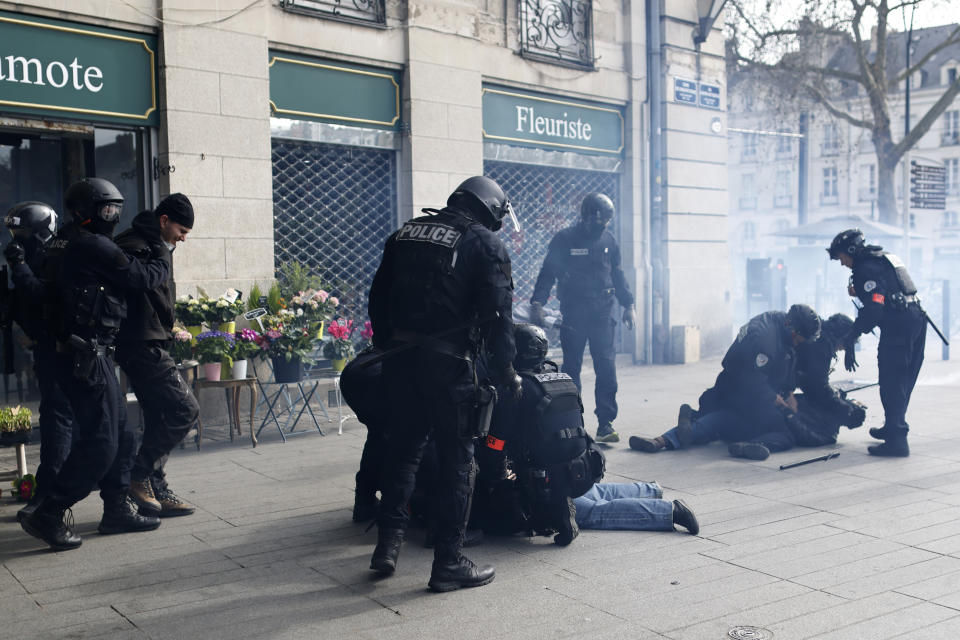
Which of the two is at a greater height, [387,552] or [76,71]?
[76,71]

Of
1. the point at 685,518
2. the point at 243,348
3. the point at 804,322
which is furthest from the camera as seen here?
the point at 243,348

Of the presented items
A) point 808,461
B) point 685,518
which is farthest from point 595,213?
point 685,518

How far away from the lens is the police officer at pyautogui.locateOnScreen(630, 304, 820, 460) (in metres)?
7.30

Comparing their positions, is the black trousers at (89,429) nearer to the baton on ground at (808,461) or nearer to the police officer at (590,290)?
Result: the police officer at (590,290)

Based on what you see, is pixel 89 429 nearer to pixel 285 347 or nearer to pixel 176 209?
pixel 176 209

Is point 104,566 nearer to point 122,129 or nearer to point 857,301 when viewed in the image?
point 122,129

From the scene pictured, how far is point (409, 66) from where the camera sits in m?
10.3

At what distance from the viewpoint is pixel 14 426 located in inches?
237

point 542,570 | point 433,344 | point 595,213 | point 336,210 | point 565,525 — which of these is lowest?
point 542,570

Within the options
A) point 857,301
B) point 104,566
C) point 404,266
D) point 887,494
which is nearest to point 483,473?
point 404,266

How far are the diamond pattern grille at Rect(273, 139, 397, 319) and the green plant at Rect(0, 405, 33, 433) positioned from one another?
3.71m

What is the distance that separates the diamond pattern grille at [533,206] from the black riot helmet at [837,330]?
4.88 meters

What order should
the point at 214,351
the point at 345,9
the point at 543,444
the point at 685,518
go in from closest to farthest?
1. the point at 543,444
2. the point at 685,518
3. the point at 214,351
4. the point at 345,9

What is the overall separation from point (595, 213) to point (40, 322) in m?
4.57
